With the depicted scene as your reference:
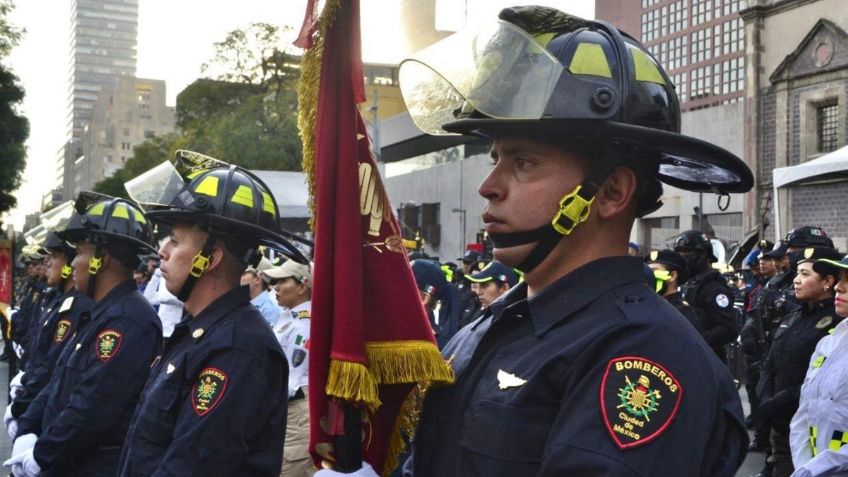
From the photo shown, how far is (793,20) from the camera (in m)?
35.5

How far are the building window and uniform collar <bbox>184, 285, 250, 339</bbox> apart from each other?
3459cm

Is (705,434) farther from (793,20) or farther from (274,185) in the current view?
(793,20)

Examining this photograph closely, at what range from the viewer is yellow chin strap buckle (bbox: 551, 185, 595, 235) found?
2057 mm

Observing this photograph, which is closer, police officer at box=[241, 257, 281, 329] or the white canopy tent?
police officer at box=[241, 257, 281, 329]

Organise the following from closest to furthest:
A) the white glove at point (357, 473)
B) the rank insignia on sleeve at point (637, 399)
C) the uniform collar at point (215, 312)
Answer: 1. the rank insignia on sleeve at point (637, 399)
2. the white glove at point (357, 473)
3. the uniform collar at point (215, 312)

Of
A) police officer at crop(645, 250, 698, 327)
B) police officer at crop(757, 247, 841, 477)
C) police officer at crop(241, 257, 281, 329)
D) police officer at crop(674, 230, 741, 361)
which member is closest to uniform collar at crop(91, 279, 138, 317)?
police officer at crop(241, 257, 281, 329)

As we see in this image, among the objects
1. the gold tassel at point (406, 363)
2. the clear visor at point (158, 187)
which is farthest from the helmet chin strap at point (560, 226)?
the clear visor at point (158, 187)

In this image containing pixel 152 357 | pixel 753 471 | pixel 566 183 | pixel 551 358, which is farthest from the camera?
pixel 753 471

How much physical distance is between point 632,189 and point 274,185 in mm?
26082

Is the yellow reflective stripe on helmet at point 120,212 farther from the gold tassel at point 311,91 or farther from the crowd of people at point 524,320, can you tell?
the gold tassel at point 311,91

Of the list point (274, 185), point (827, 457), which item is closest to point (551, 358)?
point (827, 457)

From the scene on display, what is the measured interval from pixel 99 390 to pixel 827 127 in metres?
34.9

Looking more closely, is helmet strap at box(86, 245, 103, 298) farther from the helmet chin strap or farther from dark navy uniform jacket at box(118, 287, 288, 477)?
the helmet chin strap

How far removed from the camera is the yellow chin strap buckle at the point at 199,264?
4.00 metres
